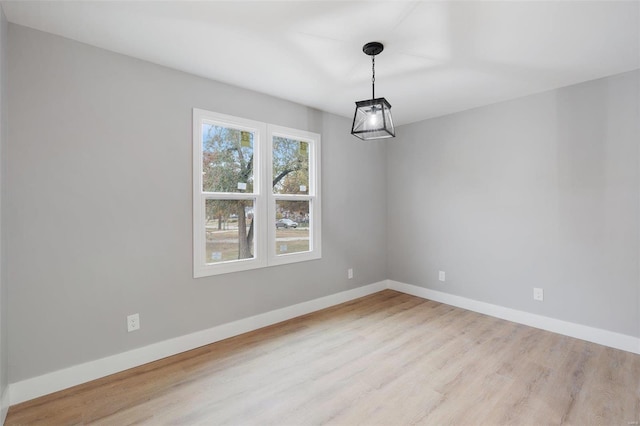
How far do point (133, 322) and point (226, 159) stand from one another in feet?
5.51

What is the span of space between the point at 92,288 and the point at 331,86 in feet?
9.13

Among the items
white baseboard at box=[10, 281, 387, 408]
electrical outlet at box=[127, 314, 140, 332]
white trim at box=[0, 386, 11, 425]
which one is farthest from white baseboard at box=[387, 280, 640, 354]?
white trim at box=[0, 386, 11, 425]

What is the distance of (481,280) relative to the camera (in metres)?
3.78

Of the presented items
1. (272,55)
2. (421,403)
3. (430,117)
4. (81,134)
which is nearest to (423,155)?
(430,117)

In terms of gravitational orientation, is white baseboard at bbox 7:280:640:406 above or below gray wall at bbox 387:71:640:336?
below

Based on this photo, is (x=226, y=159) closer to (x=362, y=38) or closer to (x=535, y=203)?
(x=362, y=38)

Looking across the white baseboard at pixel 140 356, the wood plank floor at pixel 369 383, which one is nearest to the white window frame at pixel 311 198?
the white baseboard at pixel 140 356

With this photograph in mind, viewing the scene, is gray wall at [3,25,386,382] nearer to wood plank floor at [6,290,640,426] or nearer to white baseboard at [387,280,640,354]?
wood plank floor at [6,290,640,426]

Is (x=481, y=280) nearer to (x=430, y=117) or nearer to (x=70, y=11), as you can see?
(x=430, y=117)

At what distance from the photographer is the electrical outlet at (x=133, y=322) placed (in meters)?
2.50

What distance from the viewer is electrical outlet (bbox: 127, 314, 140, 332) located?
2502 millimetres

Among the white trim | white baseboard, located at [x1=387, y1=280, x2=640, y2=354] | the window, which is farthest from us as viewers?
the window

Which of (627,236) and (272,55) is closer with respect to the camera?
(272,55)

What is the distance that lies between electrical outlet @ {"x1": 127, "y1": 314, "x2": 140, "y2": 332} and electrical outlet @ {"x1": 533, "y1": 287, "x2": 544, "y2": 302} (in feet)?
13.0
